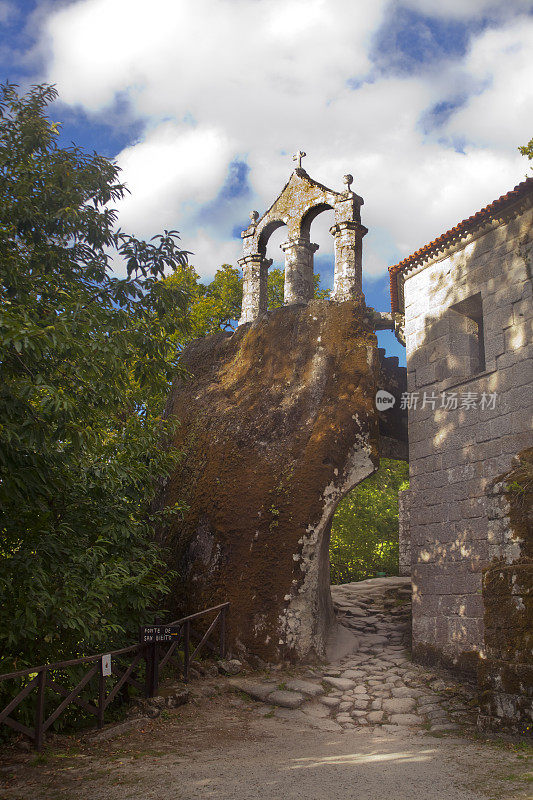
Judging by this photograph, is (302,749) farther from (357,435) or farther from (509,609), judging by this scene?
(357,435)

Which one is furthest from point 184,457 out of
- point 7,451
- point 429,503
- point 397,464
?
point 397,464

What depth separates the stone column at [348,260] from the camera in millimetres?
13258

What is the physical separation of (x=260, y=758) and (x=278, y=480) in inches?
200

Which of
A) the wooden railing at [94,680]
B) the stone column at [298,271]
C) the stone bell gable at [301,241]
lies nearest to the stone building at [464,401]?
the stone bell gable at [301,241]

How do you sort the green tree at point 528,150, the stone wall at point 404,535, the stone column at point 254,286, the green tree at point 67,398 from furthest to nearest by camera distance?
1. the stone wall at point 404,535
2. the stone column at point 254,286
3. the green tree at point 528,150
4. the green tree at point 67,398

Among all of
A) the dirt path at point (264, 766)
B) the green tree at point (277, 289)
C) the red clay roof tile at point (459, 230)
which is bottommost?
the dirt path at point (264, 766)

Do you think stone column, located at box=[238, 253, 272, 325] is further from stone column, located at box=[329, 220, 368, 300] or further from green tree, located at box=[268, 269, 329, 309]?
green tree, located at box=[268, 269, 329, 309]

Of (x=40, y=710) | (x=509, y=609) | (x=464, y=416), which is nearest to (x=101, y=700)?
(x=40, y=710)

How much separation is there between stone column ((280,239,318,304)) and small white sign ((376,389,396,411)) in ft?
10.1

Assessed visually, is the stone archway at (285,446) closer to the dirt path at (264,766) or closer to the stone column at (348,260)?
the stone column at (348,260)

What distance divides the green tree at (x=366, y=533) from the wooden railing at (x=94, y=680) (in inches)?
450

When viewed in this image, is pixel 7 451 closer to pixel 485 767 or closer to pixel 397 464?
pixel 485 767

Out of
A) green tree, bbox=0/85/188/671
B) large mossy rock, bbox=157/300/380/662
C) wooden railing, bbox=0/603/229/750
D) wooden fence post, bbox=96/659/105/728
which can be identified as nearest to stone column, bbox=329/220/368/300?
large mossy rock, bbox=157/300/380/662

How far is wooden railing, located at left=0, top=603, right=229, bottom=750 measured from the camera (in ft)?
21.4
